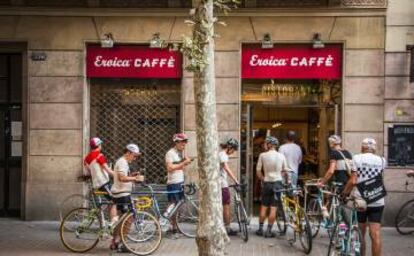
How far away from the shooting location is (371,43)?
45.0 feet

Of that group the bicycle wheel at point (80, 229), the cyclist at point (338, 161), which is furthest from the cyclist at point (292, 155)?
the bicycle wheel at point (80, 229)

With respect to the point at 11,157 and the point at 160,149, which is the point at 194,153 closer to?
the point at 160,149

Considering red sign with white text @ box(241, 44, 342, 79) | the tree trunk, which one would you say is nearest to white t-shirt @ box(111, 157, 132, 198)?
the tree trunk

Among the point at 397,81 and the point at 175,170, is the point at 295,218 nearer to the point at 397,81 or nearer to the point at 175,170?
the point at 175,170

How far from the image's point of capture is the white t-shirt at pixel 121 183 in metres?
10.9

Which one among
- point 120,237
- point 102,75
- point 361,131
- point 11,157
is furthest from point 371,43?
point 11,157

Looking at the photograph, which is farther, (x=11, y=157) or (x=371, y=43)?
(x=11, y=157)

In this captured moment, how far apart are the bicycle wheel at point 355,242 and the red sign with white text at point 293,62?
18.3ft

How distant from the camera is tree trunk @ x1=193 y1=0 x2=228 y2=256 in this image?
8930mm

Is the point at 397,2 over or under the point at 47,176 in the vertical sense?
→ over

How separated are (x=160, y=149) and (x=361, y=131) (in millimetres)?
4280

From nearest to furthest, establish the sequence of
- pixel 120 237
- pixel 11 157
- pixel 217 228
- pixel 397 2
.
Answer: pixel 217 228
pixel 120 237
pixel 397 2
pixel 11 157

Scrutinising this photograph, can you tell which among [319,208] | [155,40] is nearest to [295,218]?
[319,208]

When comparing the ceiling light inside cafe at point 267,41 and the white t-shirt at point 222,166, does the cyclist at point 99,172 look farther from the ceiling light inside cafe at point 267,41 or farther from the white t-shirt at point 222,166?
the ceiling light inside cafe at point 267,41
